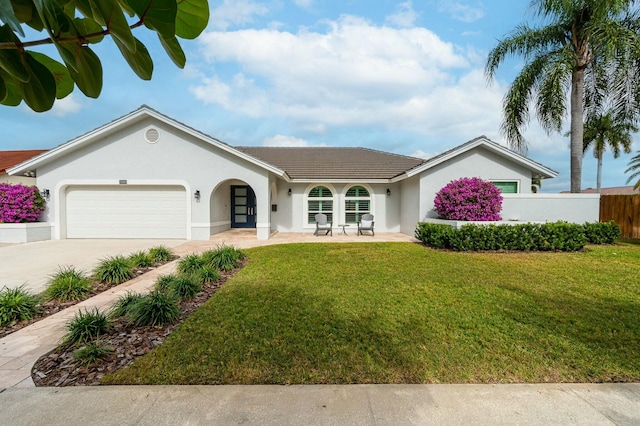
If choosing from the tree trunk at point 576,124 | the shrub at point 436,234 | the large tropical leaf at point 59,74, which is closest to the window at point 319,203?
the shrub at point 436,234

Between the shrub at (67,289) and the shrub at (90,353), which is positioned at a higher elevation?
the shrub at (67,289)

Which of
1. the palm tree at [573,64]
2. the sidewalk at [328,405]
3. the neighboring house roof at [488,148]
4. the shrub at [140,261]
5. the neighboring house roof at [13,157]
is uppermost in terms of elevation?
the palm tree at [573,64]

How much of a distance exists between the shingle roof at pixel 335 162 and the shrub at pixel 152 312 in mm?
11663

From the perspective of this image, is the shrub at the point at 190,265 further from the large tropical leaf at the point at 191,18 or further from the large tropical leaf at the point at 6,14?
the large tropical leaf at the point at 6,14

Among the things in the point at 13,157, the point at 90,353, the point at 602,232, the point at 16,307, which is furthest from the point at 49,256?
the point at 602,232

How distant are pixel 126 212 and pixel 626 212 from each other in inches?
929

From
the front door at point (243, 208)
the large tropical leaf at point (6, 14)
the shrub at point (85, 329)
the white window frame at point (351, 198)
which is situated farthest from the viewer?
the front door at point (243, 208)

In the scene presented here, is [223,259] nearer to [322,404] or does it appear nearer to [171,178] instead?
[322,404]

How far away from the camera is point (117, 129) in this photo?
43.8 feet

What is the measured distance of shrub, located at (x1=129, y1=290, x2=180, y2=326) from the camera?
Result: 451 cm

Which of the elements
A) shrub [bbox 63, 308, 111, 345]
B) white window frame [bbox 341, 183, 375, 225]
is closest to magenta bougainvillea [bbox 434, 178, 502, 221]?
white window frame [bbox 341, 183, 375, 225]

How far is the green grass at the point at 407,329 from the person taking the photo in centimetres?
333

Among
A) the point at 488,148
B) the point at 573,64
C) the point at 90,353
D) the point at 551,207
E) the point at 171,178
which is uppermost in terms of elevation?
the point at 573,64

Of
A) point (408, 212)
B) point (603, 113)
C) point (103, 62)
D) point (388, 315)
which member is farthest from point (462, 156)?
point (103, 62)
